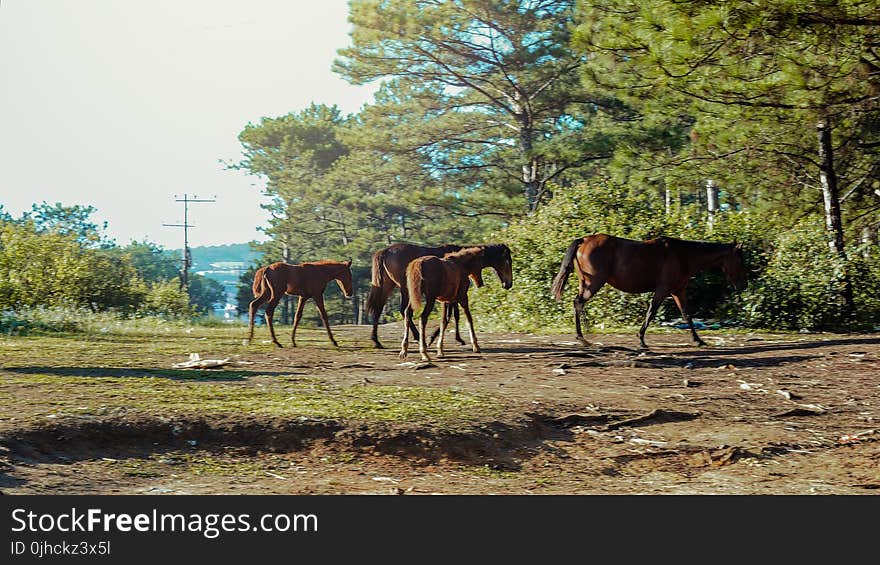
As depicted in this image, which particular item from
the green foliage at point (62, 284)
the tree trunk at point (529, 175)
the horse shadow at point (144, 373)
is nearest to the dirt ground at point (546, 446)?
the horse shadow at point (144, 373)

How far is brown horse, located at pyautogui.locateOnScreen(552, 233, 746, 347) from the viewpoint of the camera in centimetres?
1510

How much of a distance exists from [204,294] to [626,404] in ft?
334

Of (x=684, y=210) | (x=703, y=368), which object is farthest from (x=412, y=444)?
(x=684, y=210)

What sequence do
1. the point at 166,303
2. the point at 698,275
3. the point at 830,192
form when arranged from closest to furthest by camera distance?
the point at 830,192
the point at 698,275
the point at 166,303

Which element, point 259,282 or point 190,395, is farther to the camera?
point 259,282

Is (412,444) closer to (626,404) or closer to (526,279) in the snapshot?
(626,404)

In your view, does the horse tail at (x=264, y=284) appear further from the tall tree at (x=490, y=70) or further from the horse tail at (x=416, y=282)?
the tall tree at (x=490, y=70)

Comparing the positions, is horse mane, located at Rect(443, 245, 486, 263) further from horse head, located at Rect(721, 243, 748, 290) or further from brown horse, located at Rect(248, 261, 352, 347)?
horse head, located at Rect(721, 243, 748, 290)

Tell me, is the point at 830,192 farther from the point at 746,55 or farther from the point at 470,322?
the point at 470,322

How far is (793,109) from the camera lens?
1371 centimetres

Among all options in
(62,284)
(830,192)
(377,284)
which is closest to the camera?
(377,284)

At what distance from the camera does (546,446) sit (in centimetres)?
830

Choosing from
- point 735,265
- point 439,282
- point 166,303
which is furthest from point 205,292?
point 439,282

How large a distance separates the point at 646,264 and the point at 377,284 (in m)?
4.47
